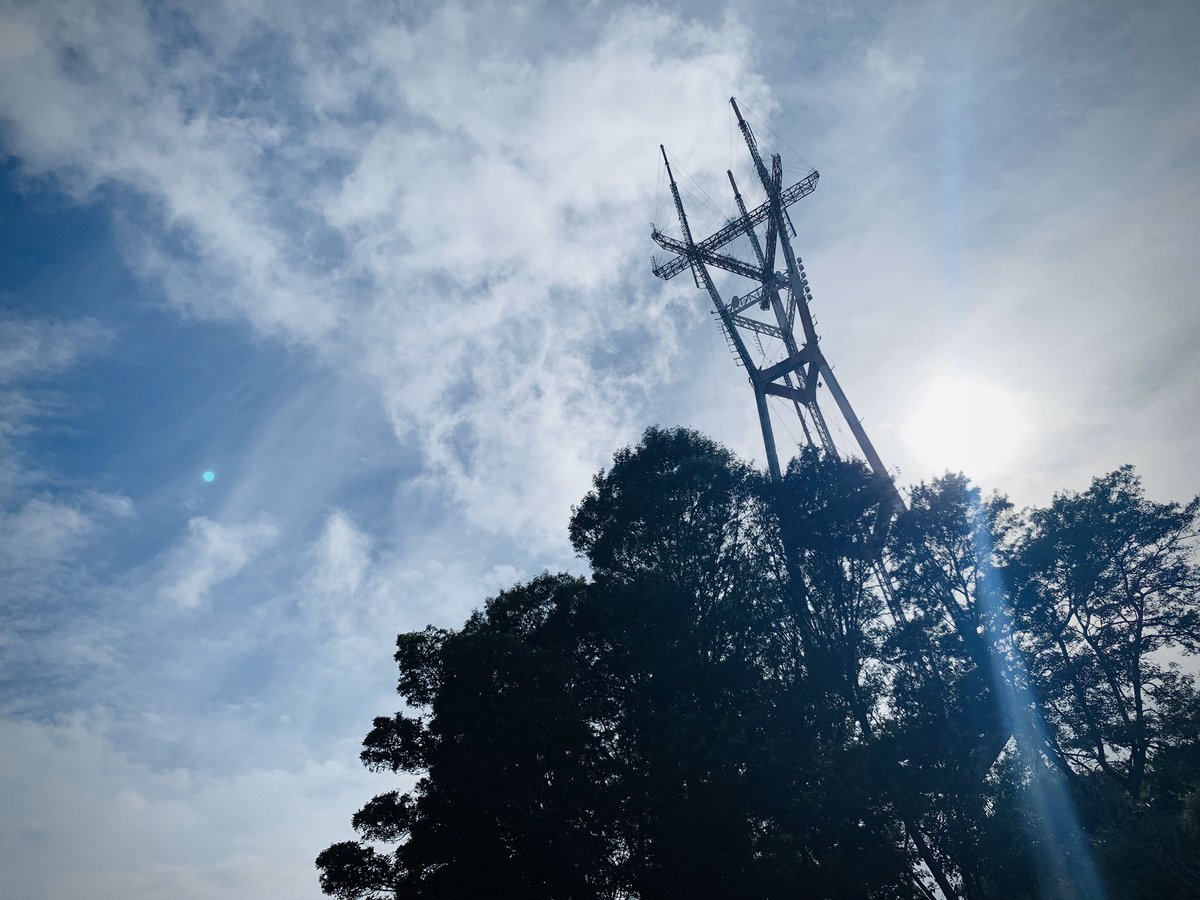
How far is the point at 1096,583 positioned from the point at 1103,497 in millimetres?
3703

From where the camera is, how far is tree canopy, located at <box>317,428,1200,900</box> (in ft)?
56.9

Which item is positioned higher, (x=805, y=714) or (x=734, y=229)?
(x=734, y=229)

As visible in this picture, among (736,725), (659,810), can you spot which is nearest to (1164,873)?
(736,725)

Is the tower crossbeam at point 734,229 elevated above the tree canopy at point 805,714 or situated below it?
above

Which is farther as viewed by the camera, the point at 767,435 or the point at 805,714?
the point at 767,435

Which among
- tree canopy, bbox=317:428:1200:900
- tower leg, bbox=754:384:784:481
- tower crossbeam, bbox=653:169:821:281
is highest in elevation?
tower crossbeam, bbox=653:169:821:281

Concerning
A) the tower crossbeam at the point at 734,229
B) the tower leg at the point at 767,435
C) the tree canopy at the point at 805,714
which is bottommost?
the tree canopy at the point at 805,714

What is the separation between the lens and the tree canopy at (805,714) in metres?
17.3

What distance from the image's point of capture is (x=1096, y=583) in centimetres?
2381

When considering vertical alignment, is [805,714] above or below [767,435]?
below

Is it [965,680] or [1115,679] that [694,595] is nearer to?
[965,680]

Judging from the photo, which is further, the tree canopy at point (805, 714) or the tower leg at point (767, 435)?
the tower leg at point (767, 435)

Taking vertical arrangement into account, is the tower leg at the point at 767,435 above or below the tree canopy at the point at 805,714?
above

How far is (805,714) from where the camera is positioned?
20.2 metres
